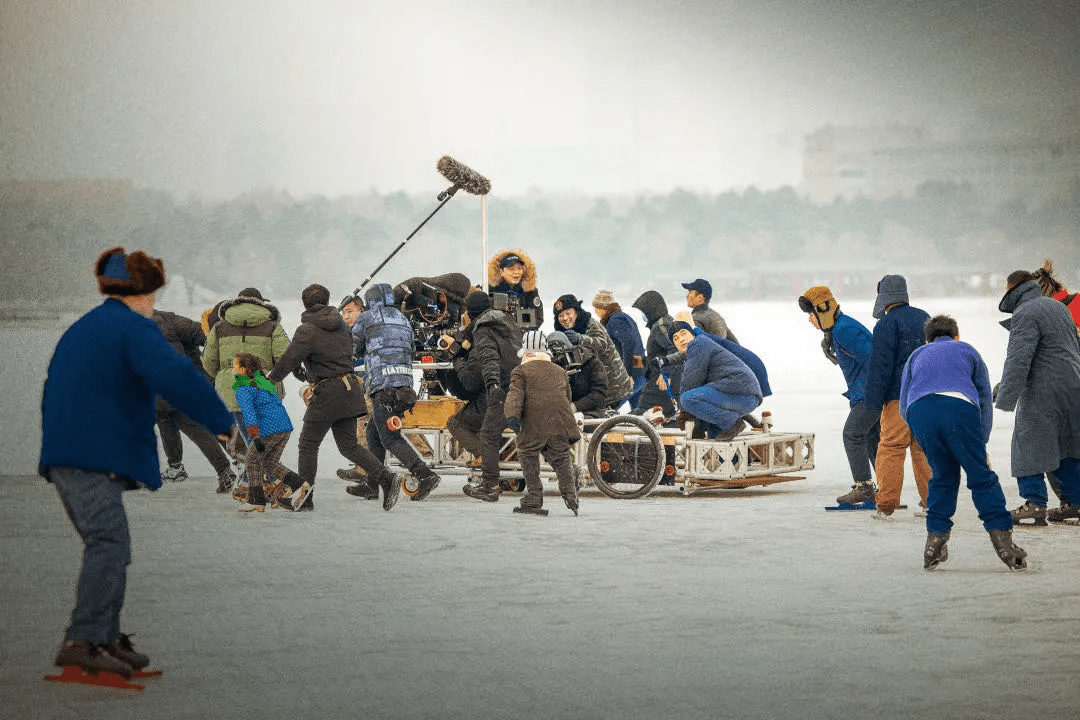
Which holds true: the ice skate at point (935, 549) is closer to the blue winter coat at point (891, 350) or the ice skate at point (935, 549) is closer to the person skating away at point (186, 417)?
the blue winter coat at point (891, 350)

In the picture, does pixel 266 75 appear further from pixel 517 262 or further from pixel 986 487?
pixel 986 487

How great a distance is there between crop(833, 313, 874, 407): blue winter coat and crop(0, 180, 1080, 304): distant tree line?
682 inches

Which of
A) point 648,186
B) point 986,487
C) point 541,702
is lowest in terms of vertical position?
point 541,702

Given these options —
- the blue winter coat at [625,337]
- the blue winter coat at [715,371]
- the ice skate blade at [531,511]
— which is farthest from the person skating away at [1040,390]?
the blue winter coat at [625,337]

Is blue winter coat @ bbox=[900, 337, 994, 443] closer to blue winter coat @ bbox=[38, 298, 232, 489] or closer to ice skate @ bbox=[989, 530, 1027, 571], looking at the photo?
ice skate @ bbox=[989, 530, 1027, 571]

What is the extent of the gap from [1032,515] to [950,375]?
6.95 feet

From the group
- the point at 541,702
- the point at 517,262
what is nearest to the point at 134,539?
the point at 517,262

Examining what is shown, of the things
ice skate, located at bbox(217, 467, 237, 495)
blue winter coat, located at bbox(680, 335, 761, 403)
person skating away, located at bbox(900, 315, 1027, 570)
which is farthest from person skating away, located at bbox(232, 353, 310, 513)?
person skating away, located at bbox(900, 315, 1027, 570)

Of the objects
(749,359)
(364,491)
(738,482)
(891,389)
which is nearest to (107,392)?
(891,389)

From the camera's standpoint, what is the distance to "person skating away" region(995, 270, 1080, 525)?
8.14m

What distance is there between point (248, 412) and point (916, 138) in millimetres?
20327

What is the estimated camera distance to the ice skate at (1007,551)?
661 cm

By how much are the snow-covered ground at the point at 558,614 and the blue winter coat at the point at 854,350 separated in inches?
33.0

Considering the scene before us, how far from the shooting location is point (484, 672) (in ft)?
15.2
